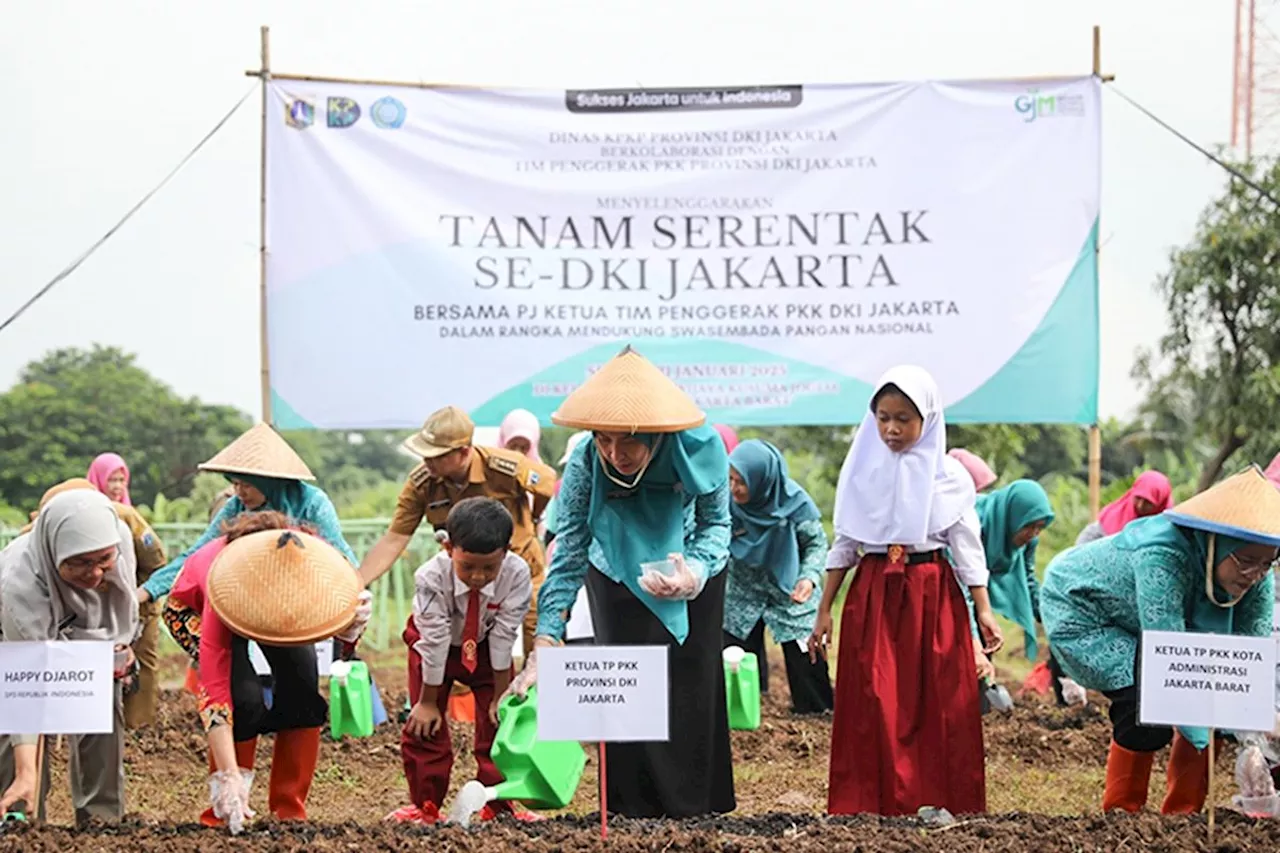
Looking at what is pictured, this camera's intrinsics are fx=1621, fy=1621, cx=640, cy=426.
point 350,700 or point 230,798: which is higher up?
point 230,798

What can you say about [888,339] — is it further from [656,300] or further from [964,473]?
[964,473]

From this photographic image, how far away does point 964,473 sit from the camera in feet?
17.6

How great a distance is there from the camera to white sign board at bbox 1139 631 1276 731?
4270 mm

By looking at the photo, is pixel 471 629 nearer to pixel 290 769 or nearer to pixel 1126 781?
pixel 290 769

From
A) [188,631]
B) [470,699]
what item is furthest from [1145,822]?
[470,699]

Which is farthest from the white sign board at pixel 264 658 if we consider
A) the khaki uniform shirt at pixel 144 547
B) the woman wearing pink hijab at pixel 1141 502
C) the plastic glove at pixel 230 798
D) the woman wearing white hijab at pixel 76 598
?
the woman wearing pink hijab at pixel 1141 502

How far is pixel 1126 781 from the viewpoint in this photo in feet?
17.6

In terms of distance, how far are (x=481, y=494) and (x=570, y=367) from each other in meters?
2.26

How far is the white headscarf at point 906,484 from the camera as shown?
5.16 m

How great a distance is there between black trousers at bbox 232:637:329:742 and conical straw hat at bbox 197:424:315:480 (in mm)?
887

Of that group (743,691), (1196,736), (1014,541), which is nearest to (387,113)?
(743,691)

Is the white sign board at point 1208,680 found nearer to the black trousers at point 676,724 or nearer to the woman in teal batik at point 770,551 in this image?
the black trousers at point 676,724

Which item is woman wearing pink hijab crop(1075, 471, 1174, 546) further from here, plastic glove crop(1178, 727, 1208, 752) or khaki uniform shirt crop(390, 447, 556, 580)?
plastic glove crop(1178, 727, 1208, 752)

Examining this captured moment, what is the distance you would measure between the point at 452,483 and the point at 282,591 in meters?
2.26
